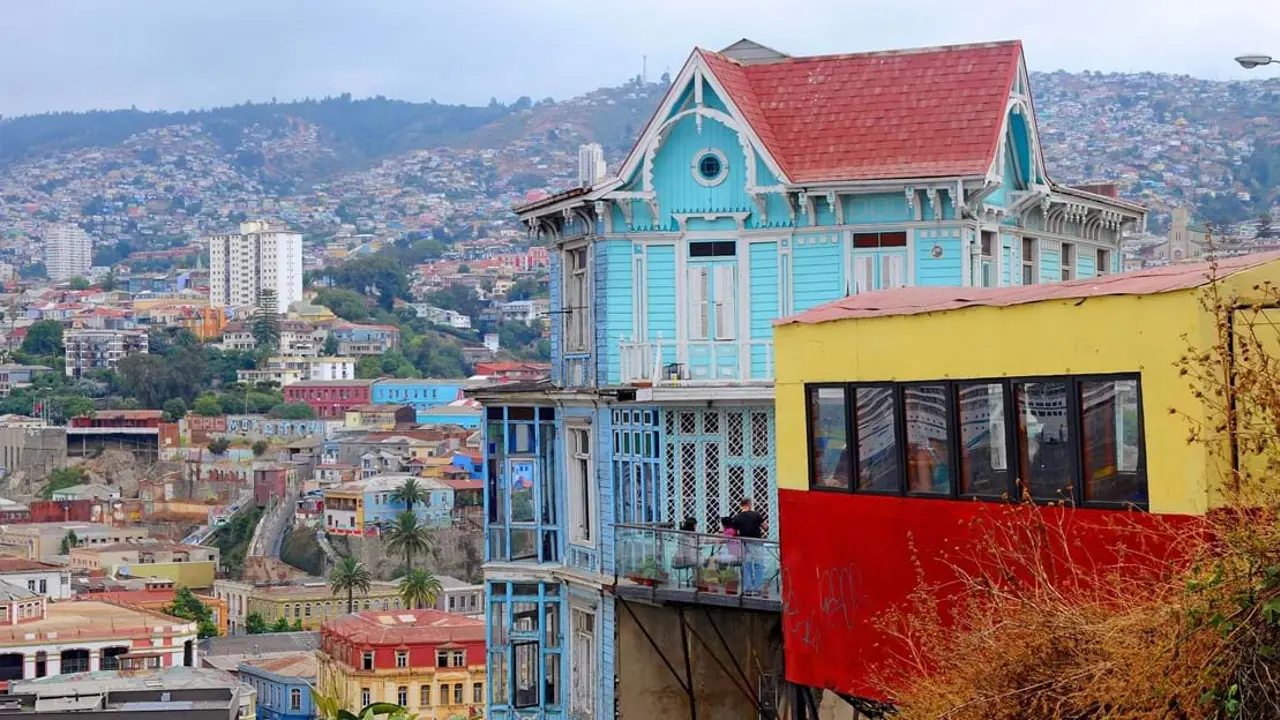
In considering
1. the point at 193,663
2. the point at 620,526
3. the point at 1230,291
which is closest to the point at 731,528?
the point at 620,526

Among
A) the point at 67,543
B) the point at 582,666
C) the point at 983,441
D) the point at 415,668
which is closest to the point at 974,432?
the point at 983,441

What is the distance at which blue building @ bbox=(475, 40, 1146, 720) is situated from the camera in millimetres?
22484

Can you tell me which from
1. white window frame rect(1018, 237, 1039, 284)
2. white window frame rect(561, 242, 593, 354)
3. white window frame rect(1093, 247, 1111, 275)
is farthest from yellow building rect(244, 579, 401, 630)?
white window frame rect(1018, 237, 1039, 284)

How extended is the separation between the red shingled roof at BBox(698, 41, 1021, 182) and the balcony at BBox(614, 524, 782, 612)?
398 cm

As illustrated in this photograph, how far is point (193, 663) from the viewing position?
112 metres

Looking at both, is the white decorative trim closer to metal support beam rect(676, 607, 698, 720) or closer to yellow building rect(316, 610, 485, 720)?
metal support beam rect(676, 607, 698, 720)

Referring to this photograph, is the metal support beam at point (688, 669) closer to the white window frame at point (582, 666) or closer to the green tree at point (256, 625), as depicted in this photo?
the white window frame at point (582, 666)

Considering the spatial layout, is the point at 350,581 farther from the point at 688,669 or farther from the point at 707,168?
the point at 688,669

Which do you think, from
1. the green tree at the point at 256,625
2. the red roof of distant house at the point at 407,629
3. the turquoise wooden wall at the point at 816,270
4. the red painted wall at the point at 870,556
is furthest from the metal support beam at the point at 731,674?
the green tree at the point at 256,625

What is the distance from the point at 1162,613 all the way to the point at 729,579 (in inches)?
428

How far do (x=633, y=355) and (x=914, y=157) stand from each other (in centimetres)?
346

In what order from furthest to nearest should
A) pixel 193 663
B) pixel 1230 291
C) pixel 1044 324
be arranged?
pixel 193 663 → pixel 1044 324 → pixel 1230 291

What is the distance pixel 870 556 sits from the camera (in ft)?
50.8

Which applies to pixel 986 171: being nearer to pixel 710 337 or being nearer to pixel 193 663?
pixel 710 337
